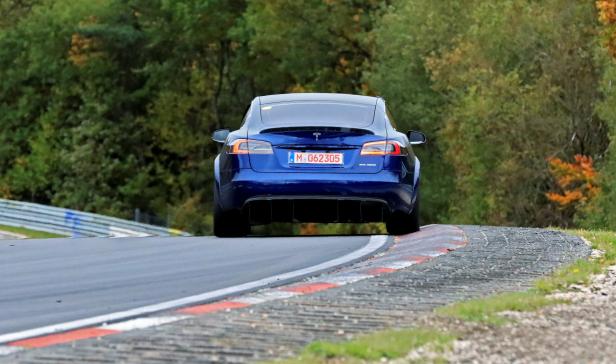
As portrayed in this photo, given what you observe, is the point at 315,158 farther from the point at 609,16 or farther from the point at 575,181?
the point at 575,181

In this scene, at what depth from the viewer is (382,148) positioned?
1598 centimetres

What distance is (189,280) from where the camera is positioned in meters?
12.0

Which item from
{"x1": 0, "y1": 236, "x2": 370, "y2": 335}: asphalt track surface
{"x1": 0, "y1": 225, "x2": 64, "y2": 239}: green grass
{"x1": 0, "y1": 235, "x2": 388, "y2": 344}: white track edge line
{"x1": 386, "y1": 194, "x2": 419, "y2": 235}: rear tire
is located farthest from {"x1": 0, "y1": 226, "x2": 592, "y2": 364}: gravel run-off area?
{"x1": 0, "y1": 225, "x2": 64, "y2": 239}: green grass

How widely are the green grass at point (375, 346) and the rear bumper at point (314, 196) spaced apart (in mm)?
7263

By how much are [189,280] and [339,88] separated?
52.3 meters

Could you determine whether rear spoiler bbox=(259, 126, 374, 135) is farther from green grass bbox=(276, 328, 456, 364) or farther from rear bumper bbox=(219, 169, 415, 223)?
green grass bbox=(276, 328, 456, 364)

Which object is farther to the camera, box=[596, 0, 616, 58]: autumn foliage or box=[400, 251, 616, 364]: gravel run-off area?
box=[596, 0, 616, 58]: autumn foliage

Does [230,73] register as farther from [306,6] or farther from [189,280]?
[189,280]

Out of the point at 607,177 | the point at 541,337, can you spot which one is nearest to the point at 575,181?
the point at 607,177

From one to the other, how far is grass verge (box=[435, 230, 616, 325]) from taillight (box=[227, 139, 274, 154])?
378cm

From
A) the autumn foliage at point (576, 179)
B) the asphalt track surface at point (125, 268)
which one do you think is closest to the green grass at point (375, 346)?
the asphalt track surface at point (125, 268)

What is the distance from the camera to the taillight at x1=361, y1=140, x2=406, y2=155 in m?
15.9

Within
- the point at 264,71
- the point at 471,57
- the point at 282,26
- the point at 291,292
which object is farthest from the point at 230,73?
the point at 291,292

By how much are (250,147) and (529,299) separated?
242 inches
